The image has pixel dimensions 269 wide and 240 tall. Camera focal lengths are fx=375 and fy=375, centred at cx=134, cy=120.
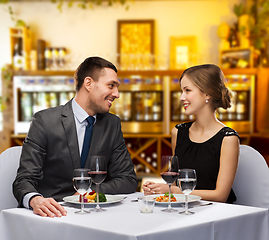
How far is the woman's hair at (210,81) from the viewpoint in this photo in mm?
1965

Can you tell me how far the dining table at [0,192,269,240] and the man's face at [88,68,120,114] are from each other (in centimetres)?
66

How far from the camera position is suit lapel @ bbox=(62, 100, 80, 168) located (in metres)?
1.90

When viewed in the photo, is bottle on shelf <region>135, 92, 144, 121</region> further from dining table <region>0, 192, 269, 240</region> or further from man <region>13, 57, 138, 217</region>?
dining table <region>0, 192, 269, 240</region>

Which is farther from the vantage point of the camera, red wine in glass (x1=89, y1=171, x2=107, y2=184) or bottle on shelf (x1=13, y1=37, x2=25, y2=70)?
bottle on shelf (x1=13, y1=37, x2=25, y2=70)

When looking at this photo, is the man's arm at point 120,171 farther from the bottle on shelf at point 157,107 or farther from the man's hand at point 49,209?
the bottle on shelf at point 157,107

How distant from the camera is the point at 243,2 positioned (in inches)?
237

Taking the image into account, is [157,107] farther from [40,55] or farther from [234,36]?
[40,55]

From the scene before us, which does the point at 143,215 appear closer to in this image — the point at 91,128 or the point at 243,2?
the point at 91,128

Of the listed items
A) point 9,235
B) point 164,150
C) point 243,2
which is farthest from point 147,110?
point 9,235

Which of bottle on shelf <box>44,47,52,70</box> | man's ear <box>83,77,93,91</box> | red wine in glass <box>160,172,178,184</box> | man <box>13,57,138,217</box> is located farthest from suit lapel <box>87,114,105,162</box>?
bottle on shelf <box>44,47,52,70</box>

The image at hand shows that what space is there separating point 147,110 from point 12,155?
12.1 feet

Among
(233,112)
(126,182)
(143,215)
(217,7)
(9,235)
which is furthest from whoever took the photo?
(217,7)

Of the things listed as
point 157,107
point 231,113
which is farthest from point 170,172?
point 231,113

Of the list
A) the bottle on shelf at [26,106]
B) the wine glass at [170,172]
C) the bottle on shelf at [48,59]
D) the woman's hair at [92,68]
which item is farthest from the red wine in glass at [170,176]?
the bottle on shelf at [48,59]
